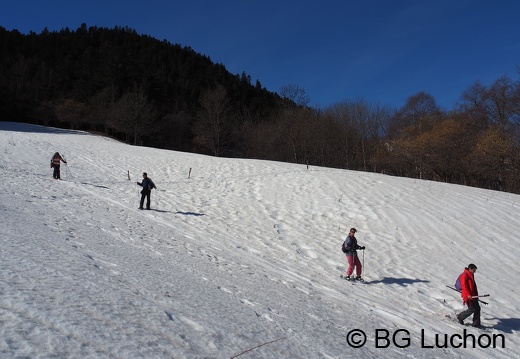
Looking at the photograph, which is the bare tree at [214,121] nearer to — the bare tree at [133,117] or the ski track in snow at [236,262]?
the bare tree at [133,117]

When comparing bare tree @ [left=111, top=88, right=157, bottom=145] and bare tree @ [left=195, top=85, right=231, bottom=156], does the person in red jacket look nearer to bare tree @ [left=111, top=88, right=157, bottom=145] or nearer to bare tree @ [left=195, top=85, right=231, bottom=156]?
bare tree @ [left=195, top=85, right=231, bottom=156]

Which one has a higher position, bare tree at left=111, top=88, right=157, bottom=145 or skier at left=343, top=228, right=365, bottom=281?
bare tree at left=111, top=88, right=157, bottom=145

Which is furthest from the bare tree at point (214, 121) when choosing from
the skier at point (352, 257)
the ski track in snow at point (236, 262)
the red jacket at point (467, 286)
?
the red jacket at point (467, 286)

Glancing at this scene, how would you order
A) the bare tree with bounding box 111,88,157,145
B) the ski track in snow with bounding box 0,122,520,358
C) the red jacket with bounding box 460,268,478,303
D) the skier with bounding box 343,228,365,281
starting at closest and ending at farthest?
the ski track in snow with bounding box 0,122,520,358
the red jacket with bounding box 460,268,478,303
the skier with bounding box 343,228,365,281
the bare tree with bounding box 111,88,157,145

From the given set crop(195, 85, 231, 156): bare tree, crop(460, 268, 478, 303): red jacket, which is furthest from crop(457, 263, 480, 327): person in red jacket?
crop(195, 85, 231, 156): bare tree

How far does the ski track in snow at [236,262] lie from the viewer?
13.6 ft

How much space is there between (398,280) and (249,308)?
6874 millimetres

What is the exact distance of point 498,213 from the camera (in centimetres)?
1853

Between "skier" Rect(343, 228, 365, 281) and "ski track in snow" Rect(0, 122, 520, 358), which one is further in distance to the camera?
"skier" Rect(343, 228, 365, 281)

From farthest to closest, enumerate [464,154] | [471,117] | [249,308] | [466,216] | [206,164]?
[471,117] → [464,154] → [206,164] → [466,216] → [249,308]

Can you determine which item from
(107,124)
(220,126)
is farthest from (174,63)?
(220,126)

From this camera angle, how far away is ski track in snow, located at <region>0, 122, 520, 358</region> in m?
4.15

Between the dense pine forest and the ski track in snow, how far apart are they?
1915 cm

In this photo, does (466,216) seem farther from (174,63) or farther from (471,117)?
(174,63)
